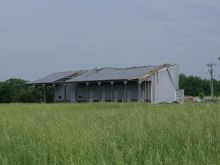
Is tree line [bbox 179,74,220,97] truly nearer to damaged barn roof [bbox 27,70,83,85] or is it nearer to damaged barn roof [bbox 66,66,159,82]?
damaged barn roof [bbox 27,70,83,85]

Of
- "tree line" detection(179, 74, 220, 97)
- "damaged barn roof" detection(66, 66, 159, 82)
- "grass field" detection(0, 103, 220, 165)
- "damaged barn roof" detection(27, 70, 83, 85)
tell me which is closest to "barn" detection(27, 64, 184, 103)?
"damaged barn roof" detection(66, 66, 159, 82)

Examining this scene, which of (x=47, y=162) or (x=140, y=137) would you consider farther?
(x=140, y=137)

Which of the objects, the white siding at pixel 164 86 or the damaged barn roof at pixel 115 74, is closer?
the damaged barn roof at pixel 115 74

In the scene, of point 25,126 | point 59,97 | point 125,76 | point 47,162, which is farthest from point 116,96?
point 47,162

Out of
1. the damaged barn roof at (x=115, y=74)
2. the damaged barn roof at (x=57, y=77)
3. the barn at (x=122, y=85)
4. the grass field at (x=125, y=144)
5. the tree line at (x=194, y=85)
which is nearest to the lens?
the grass field at (x=125, y=144)

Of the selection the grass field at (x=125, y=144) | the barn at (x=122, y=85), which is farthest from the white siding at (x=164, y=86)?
the grass field at (x=125, y=144)

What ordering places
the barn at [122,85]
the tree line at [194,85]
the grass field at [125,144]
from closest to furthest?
the grass field at [125,144] < the barn at [122,85] < the tree line at [194,85]

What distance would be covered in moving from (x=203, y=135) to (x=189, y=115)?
242 cm

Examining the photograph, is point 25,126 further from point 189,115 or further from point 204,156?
point 204,156

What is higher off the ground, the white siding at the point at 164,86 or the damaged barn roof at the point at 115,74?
the damaged barn roof at the point at 115,74

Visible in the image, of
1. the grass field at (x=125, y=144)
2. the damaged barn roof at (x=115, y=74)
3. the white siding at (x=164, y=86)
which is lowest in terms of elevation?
the grass field at (x=125, y=144)

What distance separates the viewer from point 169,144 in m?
6.43

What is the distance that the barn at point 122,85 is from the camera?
5319 cm

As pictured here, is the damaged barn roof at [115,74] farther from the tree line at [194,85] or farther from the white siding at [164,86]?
the tree line at [194,85]
